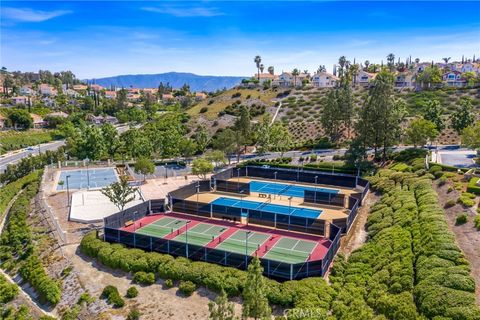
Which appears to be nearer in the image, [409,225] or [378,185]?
[409,225]

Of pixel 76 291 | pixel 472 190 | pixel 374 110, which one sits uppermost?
pixel 374 110

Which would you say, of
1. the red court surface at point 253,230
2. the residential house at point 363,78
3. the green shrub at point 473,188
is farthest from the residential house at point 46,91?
the green shrub at point 473,188

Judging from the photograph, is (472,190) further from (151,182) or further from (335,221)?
(151,182)

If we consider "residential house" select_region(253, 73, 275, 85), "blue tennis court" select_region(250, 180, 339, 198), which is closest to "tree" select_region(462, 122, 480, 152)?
"blue tennis court" select_region(250, 180, 339, 198)

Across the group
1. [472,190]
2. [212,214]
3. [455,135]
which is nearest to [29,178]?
[212,214]

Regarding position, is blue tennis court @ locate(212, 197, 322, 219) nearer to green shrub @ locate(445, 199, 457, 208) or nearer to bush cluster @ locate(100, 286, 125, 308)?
green shrub @ locate(445, 199, 457, 208)

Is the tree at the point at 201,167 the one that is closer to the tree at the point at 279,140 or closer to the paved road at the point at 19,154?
the tree at the point at 279,140

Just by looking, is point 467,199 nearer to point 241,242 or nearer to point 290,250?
point 290,250
